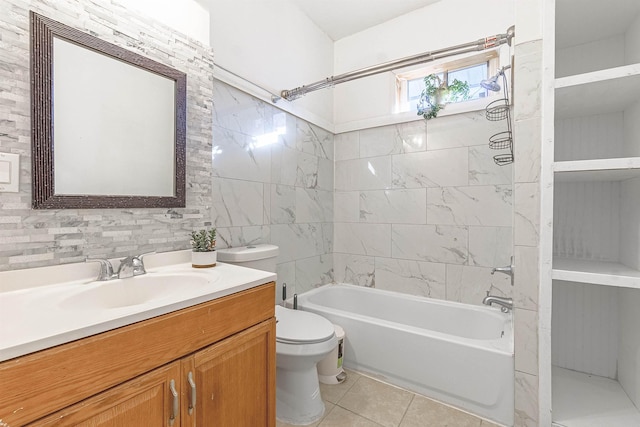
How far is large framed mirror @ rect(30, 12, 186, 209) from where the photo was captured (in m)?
1.06

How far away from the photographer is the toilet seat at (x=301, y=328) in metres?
1.57

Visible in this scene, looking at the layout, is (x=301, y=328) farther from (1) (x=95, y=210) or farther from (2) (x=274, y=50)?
(2) (x=274, y=50)

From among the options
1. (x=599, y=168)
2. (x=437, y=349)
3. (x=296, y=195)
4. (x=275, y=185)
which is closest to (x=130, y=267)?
(x=275, y=185)

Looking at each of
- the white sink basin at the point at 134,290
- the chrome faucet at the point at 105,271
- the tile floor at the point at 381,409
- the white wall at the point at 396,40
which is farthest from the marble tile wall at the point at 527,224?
the chrome faucet at the point at 105,271

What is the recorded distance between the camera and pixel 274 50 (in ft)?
7.41

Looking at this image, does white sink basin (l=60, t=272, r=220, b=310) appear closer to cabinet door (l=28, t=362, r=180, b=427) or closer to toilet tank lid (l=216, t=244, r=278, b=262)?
cabinet door (l=28, t=362, r=180, b=427)

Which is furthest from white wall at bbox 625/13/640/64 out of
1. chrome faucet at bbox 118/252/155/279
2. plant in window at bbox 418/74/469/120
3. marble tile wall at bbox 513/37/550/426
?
chrome faucet at bbox 118/252/155/279

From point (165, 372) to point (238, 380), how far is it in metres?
0.30

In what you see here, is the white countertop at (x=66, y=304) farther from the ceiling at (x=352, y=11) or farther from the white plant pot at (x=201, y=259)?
the ceiling at (x=352, y=11)

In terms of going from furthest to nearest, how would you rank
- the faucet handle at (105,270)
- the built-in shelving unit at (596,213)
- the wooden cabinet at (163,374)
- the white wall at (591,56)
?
the white wall at (591,56) → the built-in shelving unit at (596,213) → the faucet handle at (105,270) → the wooden cabinet at (163,374)

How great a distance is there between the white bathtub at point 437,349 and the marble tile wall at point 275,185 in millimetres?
415

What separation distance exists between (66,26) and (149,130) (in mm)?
446

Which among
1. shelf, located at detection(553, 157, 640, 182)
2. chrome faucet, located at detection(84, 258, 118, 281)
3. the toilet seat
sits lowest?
the toilet seat

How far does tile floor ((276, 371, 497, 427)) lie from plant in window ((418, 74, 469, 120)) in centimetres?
199
